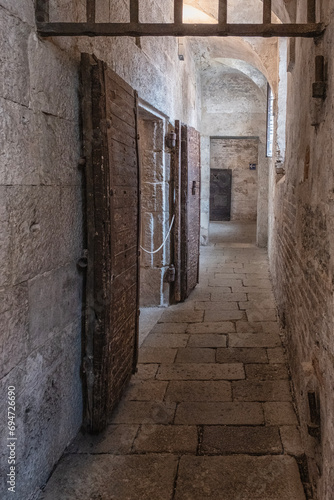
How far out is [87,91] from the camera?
8.29ft

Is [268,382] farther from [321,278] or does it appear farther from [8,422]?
[8,422]

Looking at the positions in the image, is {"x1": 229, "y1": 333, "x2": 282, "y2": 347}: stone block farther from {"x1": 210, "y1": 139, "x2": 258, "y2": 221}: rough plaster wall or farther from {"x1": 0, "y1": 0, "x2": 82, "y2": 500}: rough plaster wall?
{"x1": 210, "y1": 139, "x2": 258, "y2": 221}: rough plaster wall

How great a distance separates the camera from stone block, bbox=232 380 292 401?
3146mm

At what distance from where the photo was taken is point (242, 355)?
393 cm

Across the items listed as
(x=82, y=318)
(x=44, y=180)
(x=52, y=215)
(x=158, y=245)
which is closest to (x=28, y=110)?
(x=44, y=180)

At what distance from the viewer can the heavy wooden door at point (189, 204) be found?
554cm

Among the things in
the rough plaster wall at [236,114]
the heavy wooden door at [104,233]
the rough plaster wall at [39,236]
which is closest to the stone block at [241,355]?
the heavy wooden door at [104,233]

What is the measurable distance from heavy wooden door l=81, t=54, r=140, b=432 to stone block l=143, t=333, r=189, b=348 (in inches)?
48.2

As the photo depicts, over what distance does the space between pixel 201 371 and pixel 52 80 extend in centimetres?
247

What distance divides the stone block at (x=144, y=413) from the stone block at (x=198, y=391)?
131 mm

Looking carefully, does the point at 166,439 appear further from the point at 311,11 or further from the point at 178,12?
the point at 311,11

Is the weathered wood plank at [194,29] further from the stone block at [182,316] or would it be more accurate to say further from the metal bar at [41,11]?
the stone block at [182,316]

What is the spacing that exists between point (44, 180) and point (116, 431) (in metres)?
1.59

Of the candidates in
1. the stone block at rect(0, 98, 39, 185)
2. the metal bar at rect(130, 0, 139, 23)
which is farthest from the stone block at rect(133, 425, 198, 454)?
the metal bar at rect(130, 0, 139, 23)
